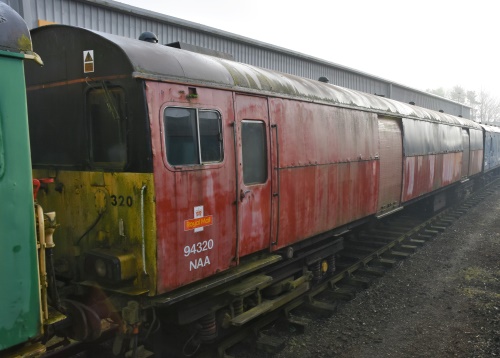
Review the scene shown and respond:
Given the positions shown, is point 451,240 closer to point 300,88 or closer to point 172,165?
point 300,88

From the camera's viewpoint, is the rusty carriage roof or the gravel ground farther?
the gravel ground

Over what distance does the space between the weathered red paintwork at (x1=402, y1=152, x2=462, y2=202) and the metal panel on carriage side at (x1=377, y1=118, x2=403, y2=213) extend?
0.51 m

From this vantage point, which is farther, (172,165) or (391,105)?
(391,105)

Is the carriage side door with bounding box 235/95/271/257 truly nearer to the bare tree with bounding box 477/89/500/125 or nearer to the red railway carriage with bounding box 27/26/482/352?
the red railway carriage with bounding box 27/26/482/352

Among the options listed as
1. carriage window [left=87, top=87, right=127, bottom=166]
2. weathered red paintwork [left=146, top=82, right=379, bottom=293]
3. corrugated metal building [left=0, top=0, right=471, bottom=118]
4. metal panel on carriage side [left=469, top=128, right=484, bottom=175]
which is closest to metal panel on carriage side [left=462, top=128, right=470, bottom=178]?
metal panel on carriage side [left=469, top=128, right=484, bottom=175]

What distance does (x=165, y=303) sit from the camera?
12.1 ft

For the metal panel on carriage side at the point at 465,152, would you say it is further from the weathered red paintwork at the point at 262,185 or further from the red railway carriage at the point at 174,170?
the red railway carriage at the point at 174,170

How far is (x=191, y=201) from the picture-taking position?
400 centimetres

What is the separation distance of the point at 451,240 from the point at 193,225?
29.7 ft

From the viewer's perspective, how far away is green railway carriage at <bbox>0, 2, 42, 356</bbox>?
2646 mm

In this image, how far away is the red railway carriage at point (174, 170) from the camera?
3.68 m

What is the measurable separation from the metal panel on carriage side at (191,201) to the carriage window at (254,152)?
0.29m

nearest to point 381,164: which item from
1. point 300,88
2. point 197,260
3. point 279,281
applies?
point 300,88

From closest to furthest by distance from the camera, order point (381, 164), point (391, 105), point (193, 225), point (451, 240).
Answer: point (193, 225) → point (381, 164) → point (391, 105) → point (451, 240)
